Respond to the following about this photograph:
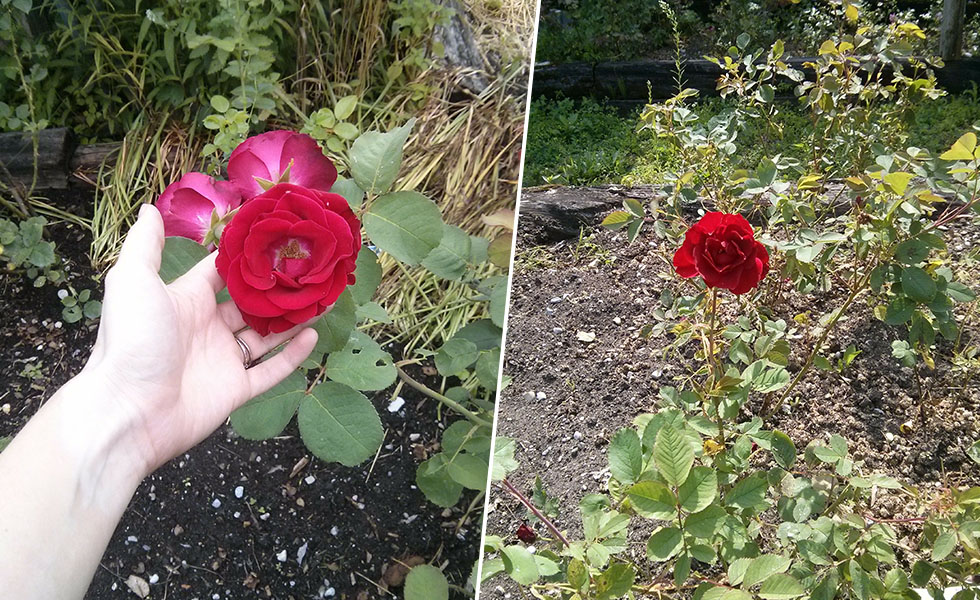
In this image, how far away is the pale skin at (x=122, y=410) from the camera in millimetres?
482

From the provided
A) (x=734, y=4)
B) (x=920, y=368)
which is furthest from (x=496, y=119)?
(x=734, y=4)

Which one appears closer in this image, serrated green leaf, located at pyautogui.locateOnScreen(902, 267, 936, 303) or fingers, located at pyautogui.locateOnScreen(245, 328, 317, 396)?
fingers, located at pyautogui.locateOnScreen(245, 328, 317, 396)

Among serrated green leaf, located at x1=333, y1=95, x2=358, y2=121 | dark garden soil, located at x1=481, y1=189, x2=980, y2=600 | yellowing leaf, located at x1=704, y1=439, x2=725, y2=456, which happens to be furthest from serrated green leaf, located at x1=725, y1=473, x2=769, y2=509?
serrated green leaf, located at x1=333, y1=95, x2=358, y2=121

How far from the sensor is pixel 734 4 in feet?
6.72

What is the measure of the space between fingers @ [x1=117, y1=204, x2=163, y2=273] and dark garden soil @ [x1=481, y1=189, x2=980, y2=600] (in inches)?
21.9

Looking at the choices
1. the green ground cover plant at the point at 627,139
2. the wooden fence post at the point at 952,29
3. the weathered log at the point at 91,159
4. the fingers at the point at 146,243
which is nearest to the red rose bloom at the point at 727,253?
the fingers at the point at 146,243

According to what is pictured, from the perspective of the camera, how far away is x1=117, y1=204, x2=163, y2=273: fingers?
584 mm

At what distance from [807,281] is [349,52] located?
931 mm

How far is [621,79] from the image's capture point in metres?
1.92

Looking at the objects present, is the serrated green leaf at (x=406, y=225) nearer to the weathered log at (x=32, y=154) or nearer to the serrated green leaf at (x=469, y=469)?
the serrated green leaf at (x=469, y=469)

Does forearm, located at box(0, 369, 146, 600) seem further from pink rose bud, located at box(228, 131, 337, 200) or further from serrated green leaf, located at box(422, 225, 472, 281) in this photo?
serrated green leaf, located at box(422, 225, 472, 281)

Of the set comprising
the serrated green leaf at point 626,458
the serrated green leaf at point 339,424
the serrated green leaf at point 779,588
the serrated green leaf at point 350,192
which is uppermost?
the serrated green leaf at point 350,192

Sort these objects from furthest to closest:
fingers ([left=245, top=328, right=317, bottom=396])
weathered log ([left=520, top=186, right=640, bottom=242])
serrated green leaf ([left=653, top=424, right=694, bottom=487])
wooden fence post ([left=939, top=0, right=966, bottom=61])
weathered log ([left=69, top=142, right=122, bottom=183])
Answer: wooden fence post ([left=939, top=0, right=966, bottom=61]) < weathered log ([left=69, top=142, right=122, bottom=183]) < weathered log ([left=520, top=186, right=640, bottom=242]) < fingers ([left=245, top=328, right=317, bottom=396]) < serrated green leaf ([left=653, top=424, right=694, bottom=487])

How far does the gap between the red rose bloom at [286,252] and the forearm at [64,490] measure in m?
0.16
